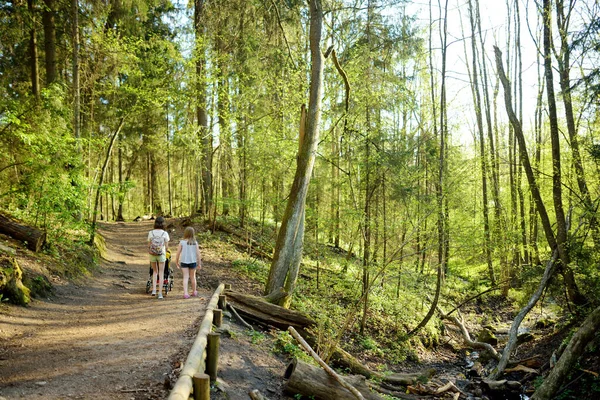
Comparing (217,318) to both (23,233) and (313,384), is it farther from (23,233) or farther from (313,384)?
(23,233)

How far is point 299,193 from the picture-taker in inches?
379

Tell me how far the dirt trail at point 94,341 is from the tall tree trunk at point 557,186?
8582 millimetres

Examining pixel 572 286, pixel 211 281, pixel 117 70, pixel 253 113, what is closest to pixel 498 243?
pixel 572 286

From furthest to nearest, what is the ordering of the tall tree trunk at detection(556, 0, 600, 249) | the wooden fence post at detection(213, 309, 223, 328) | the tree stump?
the tall tree trunk at detection(556, 0, 600, 249), the wooden fence post at detection(213, 309, 223, 328), the tree stump

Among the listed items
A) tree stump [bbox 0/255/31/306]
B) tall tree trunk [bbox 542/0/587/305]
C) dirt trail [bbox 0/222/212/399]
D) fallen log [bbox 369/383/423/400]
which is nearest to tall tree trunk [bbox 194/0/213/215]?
dirt trail [bbox 0/222/212/399]

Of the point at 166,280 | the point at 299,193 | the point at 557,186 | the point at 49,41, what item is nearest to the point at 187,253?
the point at 166,280

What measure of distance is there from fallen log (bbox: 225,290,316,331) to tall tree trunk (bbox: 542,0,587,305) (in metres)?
6.27

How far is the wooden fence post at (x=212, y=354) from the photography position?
4.89 metres

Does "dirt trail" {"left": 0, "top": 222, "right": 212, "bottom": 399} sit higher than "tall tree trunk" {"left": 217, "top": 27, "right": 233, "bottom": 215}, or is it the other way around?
"tall tree trunk" {"left": 217, "top": 27, "right": 233, "bottom": 215}

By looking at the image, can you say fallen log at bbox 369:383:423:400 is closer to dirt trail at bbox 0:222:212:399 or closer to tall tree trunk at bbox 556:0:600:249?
dirt trail at bbox 0:222:212:399

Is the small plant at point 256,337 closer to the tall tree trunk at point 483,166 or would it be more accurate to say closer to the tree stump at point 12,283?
the tree stump at point 12,283

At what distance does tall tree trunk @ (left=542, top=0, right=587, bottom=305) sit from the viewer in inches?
375

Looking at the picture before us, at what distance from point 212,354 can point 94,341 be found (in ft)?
6.88

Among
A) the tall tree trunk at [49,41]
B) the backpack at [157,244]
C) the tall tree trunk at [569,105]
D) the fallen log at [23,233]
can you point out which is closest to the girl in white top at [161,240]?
the backpack at [157,244]
